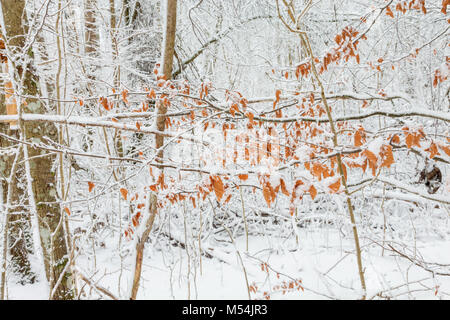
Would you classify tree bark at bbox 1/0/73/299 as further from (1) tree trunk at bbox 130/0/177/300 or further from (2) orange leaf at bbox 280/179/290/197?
(2) orange leaf at bbox 280/179/290/197

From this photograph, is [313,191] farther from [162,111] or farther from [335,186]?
[162,111]

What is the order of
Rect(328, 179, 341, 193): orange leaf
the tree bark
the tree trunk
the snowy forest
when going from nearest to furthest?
1. Rect(328, 179, 341, 193): orange leaf
2. the snowy forest
3. the tree trunk
4. the tree bark

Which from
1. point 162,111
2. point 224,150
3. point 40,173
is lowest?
point 40,173

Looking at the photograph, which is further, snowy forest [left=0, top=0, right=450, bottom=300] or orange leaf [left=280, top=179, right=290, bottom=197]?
snowy forest [left=0, top=0, right=450, bottom=300]

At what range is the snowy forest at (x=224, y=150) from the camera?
2.34 m

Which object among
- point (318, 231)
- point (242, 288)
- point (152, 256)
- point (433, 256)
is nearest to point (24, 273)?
point (152, 256)

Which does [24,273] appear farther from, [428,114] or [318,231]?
[428,114]

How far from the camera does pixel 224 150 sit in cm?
251

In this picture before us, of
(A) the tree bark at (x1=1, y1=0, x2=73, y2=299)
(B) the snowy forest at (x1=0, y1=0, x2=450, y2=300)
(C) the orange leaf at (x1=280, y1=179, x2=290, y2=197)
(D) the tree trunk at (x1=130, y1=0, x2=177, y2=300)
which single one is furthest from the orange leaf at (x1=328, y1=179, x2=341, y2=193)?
(A) the tree bark at (x1=1, y1=0, x2=73, y2=299)

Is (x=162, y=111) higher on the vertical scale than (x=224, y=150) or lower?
higher

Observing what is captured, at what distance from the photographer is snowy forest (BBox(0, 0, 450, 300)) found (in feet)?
7.68

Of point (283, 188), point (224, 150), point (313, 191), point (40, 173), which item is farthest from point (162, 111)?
point (313, 191)

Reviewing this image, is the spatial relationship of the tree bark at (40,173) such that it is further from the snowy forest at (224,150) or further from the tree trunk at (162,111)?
the tree trunk at (162,111)
